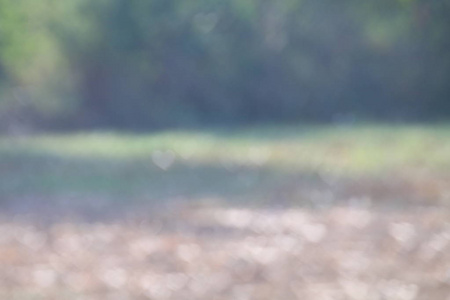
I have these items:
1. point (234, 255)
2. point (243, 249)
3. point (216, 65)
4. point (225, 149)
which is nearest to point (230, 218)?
point (243, 249)

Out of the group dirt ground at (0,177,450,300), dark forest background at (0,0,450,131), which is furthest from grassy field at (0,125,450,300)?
dark forest background at (0,0,450,131)

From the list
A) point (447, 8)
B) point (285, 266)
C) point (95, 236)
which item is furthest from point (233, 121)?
point (285, 266)

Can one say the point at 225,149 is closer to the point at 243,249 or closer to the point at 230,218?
the point at 230,218

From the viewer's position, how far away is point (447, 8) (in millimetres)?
19828

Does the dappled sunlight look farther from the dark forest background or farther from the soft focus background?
the dark forest background

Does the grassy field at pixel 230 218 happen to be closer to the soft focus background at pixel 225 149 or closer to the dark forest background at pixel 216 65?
the soft focus background at pixel 225 149

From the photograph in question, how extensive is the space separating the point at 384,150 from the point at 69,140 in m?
6.75

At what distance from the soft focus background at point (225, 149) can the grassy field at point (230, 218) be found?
0.12 ft

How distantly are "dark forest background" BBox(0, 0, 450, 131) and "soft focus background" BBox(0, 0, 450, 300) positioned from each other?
0.12 ft

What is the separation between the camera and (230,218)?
420 inches

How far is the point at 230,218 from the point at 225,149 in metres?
6.42

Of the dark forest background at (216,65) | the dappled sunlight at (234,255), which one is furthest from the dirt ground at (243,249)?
the dark forest background at (216,65)

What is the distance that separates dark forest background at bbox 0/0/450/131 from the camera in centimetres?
2355

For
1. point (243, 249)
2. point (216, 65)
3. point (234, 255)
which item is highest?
point (216, 65)
